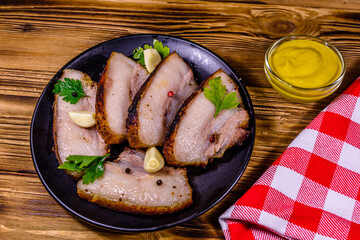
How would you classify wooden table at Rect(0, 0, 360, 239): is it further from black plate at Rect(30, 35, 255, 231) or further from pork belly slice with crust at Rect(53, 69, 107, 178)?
pork belly slice with crust at Rect(53, 69, 107, 178)

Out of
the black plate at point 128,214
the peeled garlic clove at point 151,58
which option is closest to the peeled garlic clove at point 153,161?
the black plate at point 128,214

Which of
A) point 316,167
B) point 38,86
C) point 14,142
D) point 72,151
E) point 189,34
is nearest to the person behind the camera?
point 316,167

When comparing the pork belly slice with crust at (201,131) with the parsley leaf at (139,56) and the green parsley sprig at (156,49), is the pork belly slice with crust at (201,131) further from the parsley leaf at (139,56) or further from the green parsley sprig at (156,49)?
the parsley leaf at (139,56)

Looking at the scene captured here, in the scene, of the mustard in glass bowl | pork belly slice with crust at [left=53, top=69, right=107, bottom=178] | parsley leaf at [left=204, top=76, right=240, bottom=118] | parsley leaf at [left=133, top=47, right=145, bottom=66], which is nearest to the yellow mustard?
the mustard in glass bowl

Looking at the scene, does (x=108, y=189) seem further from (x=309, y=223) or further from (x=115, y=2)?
(x=115, y=2)

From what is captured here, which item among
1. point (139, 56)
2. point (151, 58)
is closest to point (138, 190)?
point (151, 58)

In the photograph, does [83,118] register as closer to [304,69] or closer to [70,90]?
[70,90]

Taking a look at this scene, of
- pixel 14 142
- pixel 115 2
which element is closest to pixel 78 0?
pixel 115 2
